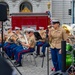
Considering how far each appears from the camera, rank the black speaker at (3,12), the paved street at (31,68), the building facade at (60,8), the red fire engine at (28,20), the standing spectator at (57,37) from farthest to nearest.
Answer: the building facade at (60,8) < the red fire engine at (28,20) < the paved street at (31,68) < the standing spectator at (57,37) < the black speaker at (3,12)

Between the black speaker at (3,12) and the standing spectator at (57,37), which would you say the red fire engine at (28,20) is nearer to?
the standing spectator at (57,37)

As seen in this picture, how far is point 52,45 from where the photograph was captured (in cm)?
865

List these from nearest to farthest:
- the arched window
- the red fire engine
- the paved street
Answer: the paved street
the red fire engine
the arched window

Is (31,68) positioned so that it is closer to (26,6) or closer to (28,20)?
(28,20)

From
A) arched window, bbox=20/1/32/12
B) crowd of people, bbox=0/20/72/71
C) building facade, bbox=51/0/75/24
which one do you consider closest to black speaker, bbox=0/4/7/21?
crowd of people, bbox=0/20/72/71

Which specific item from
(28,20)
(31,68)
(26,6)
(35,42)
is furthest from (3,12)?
(26,6)

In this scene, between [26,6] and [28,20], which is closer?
[28,20]

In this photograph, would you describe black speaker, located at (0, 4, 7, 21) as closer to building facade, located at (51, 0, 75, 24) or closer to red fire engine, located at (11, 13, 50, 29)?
red fire engine, located at (11, 13, 50, 29)

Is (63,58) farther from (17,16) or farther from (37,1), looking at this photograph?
(37,1)

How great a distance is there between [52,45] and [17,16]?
14882 mm

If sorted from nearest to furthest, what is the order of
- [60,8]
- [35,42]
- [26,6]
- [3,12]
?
[3,12], [35,42], [60,8], [26,6]

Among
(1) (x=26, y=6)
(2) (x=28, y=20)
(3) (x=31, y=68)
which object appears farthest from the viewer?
(1) (x=26, y=6)

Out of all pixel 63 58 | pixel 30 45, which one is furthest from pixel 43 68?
pixel 63 58

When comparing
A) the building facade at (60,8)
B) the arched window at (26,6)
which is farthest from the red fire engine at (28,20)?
the arched window at (26,6)
